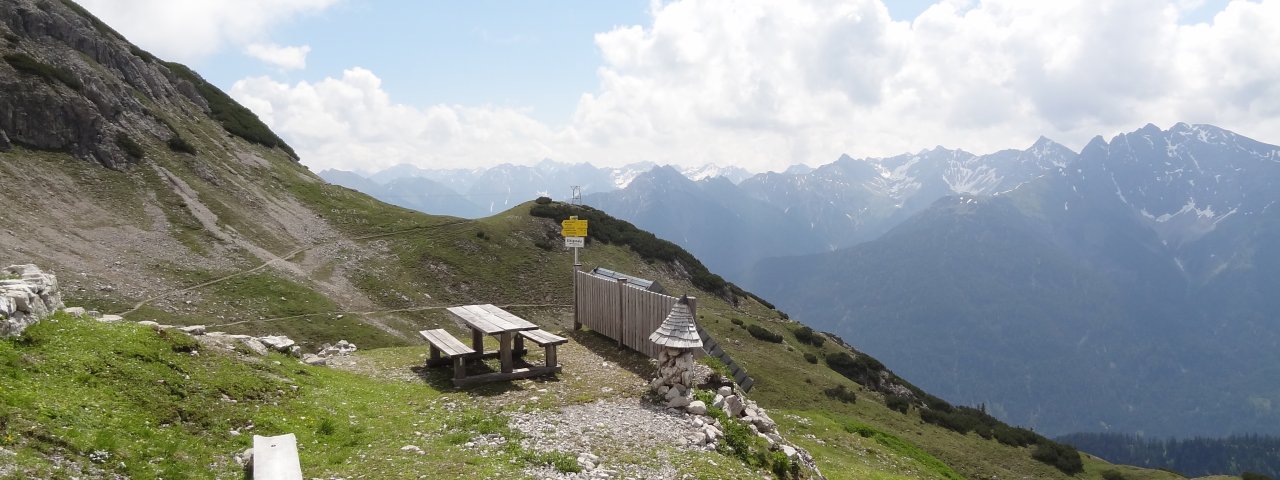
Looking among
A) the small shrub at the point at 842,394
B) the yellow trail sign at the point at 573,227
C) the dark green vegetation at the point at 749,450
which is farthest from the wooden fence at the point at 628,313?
the small shrub at the point at 842,394

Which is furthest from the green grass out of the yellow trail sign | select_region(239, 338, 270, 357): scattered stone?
the yellow trail sign

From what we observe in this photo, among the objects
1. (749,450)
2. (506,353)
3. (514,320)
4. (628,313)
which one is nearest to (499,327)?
(506,353)

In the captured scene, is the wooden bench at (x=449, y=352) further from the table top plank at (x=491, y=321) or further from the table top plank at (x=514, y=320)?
the table top plank at (x=514, y=320)

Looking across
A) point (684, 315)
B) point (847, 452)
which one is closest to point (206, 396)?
point (684, 315)

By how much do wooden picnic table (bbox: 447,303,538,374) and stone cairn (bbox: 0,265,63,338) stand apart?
367 inches

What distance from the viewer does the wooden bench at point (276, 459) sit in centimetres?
944

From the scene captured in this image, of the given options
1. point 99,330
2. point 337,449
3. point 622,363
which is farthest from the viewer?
point 622,363

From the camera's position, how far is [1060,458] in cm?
4484

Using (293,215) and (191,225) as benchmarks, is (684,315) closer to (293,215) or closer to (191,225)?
(191,225)

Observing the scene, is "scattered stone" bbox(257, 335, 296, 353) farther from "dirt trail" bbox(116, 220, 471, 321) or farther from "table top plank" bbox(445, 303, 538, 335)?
"dirt trail" bbox(116, 220, 471, 321)

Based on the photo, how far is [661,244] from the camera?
8706 cm

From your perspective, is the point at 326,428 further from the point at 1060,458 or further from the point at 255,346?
the point at 1060,458

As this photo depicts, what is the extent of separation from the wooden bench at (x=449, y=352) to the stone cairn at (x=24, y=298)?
8698 mm

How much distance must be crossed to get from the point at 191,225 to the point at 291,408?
4806 centimetres
